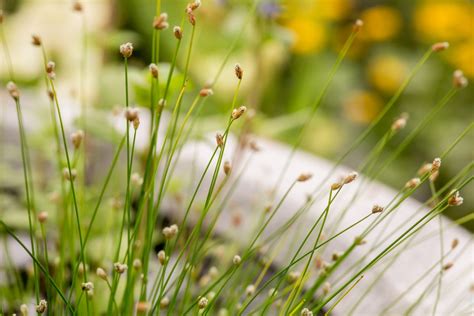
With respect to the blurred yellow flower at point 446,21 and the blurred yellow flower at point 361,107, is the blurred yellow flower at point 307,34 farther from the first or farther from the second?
the blurred yellow flower at point 446,21

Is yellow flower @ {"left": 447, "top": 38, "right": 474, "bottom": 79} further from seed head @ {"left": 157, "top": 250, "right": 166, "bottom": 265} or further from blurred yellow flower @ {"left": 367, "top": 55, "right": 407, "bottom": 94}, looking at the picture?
seed head @ {"left": 157, "top": 250, "right": 166, "bottom": 265}

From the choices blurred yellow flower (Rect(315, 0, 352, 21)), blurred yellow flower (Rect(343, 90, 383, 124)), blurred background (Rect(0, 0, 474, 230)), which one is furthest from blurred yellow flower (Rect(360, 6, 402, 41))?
blurred yellow flower (Rect(343, 90, 383, 124))

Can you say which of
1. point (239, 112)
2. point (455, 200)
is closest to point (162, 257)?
point (239, 112)

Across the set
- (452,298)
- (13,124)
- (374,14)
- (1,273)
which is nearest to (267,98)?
(374,14)

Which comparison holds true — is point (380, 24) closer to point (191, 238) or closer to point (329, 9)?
point (329, 9)

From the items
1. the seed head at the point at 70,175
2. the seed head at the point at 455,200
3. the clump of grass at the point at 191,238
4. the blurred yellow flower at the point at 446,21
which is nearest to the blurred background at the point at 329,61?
the blurred yellow flower at the point at 446,21

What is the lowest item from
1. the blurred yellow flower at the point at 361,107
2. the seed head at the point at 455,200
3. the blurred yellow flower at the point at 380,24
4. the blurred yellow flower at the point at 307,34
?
the seed head at the point at 455,200

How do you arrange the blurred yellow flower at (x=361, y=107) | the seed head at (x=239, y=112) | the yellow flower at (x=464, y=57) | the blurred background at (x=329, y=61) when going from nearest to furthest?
1. the seed head at (x=239, y=112)
2. the blurred background at (x=329, y=61)
3. the yellow flower at (x=464, y=57)
4. the blurred yellow flower at (x=361, y=107)
